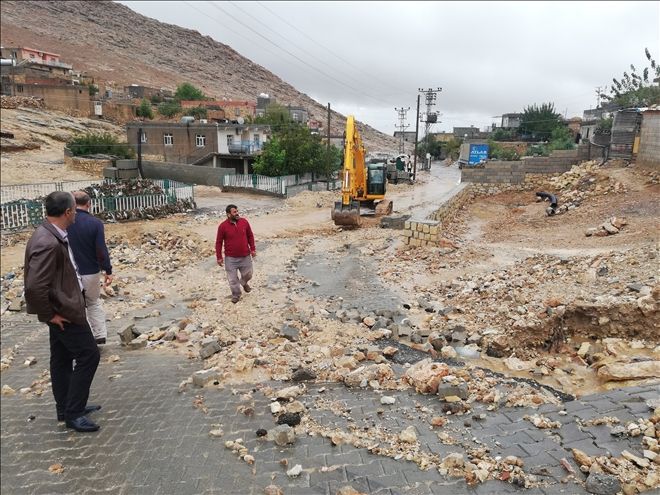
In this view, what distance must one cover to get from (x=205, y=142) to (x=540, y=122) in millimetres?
43929

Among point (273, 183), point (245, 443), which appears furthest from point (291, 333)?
point (273, 183)

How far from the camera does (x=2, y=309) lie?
806 cm

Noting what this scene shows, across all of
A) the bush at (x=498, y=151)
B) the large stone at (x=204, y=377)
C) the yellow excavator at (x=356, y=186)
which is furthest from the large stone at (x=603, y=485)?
the bush at (x=498, y=151)

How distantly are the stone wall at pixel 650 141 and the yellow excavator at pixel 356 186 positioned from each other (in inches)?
354

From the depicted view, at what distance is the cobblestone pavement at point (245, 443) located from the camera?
3.11 m

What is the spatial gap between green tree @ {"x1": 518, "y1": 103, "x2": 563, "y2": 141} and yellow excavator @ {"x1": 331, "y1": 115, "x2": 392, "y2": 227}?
4769 centimetres

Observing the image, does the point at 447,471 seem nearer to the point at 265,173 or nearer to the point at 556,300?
the point at 556,300

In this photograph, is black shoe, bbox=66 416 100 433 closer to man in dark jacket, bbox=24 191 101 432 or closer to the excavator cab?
man in dark jacket, bbox=24 191 101 432

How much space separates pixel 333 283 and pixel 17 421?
5400mm

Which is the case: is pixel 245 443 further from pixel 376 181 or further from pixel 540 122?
pixel 540 122

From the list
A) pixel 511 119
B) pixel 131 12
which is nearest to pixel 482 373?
pixel 511 119

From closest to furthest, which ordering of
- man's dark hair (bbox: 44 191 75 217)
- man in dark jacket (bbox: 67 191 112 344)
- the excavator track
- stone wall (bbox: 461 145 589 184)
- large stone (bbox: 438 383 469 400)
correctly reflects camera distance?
man's dark hair (bbox: 44 191 75 217) < large stone (bbox: 438 383 469 400) < man in dark jacket (bbox: 67 191 112 344) < the excavator track < stone wall (bbox: 461 145 589 184)

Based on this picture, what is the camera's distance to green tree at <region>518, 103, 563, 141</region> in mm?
57031

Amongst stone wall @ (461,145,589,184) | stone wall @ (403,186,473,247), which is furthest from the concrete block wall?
stone wall @ (403,186,473,247)
